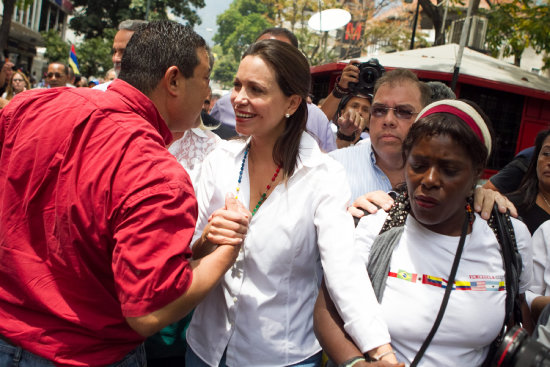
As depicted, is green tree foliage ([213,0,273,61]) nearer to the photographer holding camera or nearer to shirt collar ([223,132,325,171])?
the photographer holding camera

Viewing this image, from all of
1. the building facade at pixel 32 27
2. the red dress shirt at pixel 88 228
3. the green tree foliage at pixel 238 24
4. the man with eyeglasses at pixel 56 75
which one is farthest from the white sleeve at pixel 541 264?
the green tree foliage at pixel 238 24

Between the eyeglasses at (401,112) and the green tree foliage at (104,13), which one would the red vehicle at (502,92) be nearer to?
the eyeglasses at (401,112)

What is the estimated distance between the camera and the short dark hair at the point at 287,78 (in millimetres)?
2195

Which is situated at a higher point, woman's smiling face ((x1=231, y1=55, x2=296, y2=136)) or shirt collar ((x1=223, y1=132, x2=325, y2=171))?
woman's smiling face ((x1=231, y1=55, x2=296, y2=136))

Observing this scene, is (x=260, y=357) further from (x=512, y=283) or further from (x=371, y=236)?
(x=512, y=283)

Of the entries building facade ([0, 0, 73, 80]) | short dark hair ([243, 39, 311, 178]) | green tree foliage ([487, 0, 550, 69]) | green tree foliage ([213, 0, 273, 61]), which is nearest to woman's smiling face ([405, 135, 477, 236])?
short dark hair ([243, 39, 311, 178])

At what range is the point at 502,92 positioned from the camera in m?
13.7

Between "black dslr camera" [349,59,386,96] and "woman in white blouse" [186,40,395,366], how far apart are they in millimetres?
1377

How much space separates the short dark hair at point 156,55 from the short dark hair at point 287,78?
0.34 meters

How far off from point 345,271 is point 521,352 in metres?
0.67

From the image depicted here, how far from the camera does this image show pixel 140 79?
189 centimetres

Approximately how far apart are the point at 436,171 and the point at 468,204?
256 mm

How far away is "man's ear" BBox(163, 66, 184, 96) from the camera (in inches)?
75.4

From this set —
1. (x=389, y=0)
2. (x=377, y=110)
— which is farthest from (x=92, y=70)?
(x=377, y=110)
